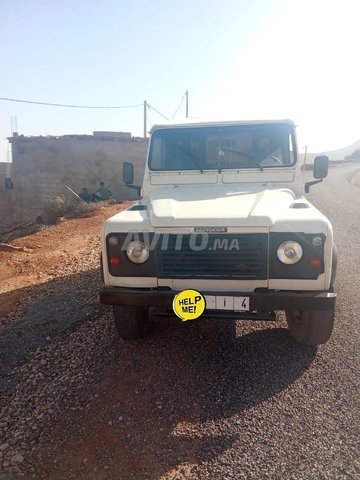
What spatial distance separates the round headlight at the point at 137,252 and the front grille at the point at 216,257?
111mm

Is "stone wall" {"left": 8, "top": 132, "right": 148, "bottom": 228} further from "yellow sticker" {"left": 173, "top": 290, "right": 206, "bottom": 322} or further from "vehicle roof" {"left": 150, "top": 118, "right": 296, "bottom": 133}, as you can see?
A: "yellow sticker" {"left": 173, "top": 290, "right": 206, "bottom": 322}

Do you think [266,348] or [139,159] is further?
[139,159]

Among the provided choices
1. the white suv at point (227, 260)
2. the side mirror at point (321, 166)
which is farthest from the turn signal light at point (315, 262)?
the side mirror at point (321, 166)

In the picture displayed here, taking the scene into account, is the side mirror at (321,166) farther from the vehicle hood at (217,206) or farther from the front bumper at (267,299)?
the front bumper at (267,299)

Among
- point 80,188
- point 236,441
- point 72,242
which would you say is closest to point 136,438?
point 236,441

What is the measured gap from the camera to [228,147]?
4.31 m

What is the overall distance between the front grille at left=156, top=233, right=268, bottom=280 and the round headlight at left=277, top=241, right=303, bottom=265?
113mm

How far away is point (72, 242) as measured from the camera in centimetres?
845

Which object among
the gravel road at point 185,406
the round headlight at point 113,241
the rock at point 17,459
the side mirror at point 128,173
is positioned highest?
the side mirror at point 128,173

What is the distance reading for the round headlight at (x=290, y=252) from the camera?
2881mm

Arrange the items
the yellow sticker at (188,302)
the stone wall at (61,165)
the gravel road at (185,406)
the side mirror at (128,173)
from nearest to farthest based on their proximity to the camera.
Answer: the gravel road at (185,406) → the yellow sticker at (188,302) → the side mirror at (128,173) → the stone wall at (61,165)

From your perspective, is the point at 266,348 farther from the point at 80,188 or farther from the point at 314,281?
the point at 80,188

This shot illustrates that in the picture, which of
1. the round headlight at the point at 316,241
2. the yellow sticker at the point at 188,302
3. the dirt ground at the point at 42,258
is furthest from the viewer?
the dirt ground at the point at 42,258

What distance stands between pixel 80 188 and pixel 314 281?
649 inches
